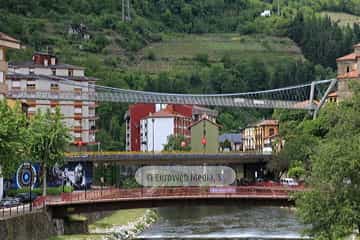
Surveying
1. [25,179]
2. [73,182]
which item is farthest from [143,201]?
[73,182]

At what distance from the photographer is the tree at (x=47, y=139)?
64812mm

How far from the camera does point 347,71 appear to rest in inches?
4943

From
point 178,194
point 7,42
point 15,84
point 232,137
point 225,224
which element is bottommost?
point 225,224

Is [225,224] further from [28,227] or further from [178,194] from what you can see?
[28,227]

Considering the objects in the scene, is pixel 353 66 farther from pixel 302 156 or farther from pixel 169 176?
pixel 169 176

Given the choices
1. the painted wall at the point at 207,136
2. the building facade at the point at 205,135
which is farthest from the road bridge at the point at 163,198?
the painted wall at the point at 207,136

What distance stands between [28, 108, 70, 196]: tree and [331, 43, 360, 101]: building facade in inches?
2248

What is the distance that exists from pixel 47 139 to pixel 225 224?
2055 cm

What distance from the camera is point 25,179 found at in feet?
261

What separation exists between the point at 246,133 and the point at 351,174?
12623 cm

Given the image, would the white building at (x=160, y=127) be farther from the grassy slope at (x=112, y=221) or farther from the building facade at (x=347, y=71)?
the grassy slope at (x=112, y=221)

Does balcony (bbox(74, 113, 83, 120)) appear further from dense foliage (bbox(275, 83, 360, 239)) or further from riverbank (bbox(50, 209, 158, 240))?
dense foliage (bbox(275, 83, 360, 239))

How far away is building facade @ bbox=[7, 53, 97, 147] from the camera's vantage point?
114375 mm

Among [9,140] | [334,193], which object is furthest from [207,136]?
[334,193]
